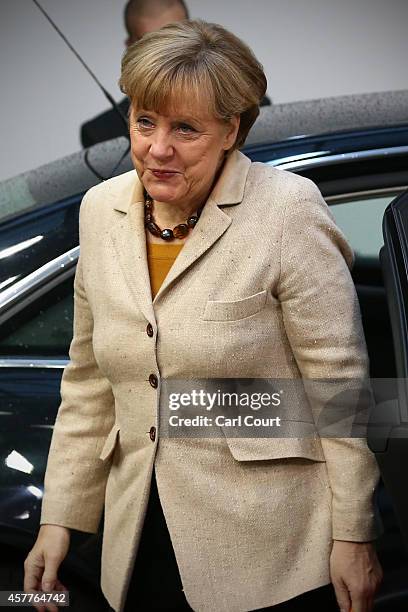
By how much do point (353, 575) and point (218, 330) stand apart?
39 centimetres

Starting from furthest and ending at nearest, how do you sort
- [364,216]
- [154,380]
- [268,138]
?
1. [268,138]
2. [364,216]
3. [154,380]

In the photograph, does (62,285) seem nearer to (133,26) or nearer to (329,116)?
(329,116)

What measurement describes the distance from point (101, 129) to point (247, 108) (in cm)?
179

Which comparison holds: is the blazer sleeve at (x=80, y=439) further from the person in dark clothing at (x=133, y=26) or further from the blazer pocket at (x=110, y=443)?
the person in dark clothing at (x=133, y=26)

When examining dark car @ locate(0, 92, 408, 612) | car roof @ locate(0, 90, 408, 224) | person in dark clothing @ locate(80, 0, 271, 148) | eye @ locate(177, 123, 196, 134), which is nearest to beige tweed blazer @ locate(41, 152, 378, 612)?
eye @ locate(177, 123, 196, 134)

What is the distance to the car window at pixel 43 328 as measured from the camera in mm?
2221

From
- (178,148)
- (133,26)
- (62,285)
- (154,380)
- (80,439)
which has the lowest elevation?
(80,439)

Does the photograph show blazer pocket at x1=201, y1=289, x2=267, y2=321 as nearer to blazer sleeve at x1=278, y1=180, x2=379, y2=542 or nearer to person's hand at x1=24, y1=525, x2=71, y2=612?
blazer sleeve at x1=278, y1=180, x2=379, y2=542

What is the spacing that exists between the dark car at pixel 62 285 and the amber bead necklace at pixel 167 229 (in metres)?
0.53

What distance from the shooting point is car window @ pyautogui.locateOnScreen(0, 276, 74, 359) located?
2221 millimetres

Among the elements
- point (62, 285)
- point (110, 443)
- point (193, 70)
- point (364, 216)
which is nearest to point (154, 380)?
point (110, 443)

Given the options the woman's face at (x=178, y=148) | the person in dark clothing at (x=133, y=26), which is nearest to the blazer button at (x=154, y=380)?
the woman's face at (x=178, y=148)

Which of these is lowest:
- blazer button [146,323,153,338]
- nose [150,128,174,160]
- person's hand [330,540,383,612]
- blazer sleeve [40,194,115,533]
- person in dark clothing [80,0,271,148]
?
person's hand [330,540,383,612]

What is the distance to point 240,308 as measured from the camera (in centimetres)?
157
